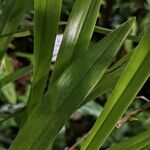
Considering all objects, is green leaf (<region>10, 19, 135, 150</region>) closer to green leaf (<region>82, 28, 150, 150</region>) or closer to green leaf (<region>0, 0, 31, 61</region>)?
green leaf (<region>82, 28, 150, 150</region>)

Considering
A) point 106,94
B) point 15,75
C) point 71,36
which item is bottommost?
point 106,94

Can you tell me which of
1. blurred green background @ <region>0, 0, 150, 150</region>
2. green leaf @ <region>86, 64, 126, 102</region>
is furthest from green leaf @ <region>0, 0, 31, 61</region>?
blurred green background @ <region>0, 0, 150, 150</region>

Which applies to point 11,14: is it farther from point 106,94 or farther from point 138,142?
point 106,94

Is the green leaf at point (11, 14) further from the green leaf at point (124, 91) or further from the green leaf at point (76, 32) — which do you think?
the green leaf at point (124, 91)

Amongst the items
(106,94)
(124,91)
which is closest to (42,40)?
(124,91)

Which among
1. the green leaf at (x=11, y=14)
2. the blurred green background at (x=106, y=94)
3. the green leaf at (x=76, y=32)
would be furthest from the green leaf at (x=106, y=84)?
the blurred green background at (x=106, y=94)

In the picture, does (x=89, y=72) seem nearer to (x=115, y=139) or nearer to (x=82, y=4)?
(x=82, y=4)
